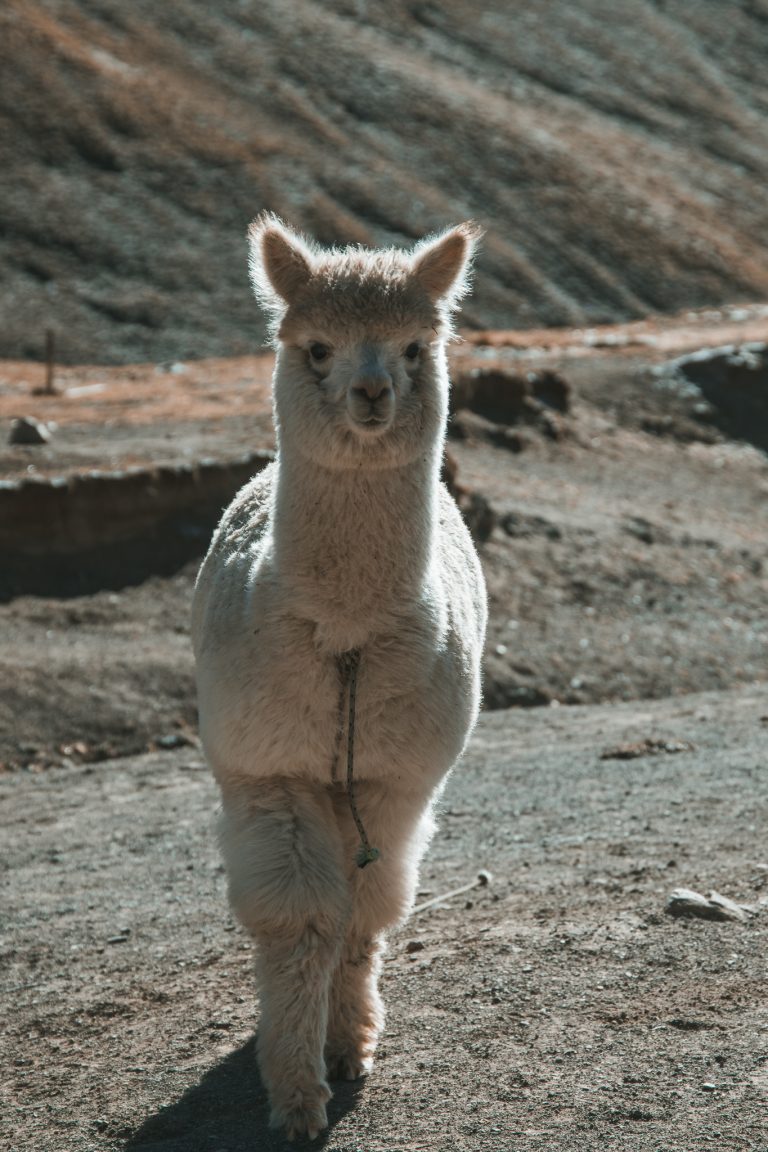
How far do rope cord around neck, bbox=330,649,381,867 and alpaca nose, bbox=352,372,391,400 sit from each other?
2.99 ft

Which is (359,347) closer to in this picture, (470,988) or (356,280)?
(356,280)

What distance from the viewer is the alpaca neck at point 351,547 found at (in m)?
5.65

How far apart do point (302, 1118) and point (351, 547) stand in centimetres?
195

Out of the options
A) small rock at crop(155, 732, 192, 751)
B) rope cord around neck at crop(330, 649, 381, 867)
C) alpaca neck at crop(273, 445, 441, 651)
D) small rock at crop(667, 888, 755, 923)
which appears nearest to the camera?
rope cord around neck at crop(330, 649, 381, 867)

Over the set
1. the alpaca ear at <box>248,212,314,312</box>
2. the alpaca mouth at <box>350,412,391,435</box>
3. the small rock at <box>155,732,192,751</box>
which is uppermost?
the alpaca ear at <box>248,212,314,312</box>

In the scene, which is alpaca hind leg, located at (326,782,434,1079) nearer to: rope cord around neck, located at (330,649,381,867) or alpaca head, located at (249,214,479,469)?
rope cord around neck, located at (330,649,381,867)

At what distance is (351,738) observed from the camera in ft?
18.0

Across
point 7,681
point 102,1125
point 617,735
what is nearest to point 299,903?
point 102,1125

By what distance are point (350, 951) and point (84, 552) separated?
32.0 feet

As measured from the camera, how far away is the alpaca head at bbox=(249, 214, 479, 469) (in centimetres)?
555

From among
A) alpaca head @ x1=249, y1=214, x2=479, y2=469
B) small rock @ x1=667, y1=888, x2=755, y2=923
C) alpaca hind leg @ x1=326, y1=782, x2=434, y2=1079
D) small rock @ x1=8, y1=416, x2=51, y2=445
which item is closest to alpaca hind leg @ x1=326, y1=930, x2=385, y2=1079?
alpaca hind leg @ x1=326, y1=782, x2=434, y2=1079

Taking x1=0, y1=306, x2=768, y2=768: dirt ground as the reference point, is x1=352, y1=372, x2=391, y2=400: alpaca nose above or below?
above

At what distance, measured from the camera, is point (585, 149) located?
5088cm

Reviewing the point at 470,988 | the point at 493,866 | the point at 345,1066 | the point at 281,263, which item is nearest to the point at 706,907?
the point at 470,988
